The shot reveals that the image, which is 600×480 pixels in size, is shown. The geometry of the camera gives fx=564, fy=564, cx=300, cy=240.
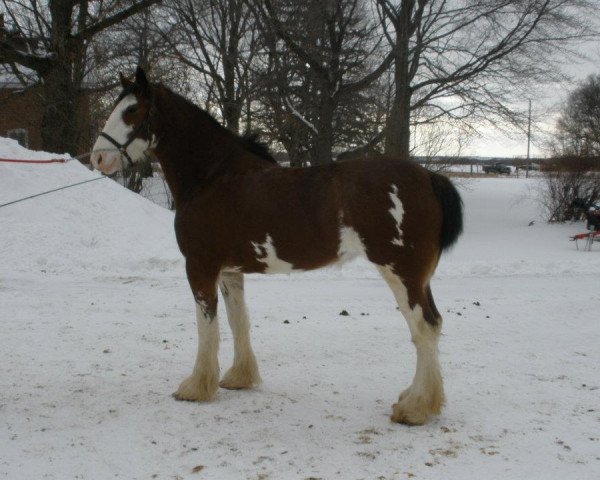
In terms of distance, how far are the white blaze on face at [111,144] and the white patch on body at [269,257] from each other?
1182mm

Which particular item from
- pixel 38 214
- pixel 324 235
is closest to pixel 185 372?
pixel 324 235

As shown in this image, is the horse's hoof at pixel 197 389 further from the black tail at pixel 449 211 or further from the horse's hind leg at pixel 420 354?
the black tail at pixel 449 211

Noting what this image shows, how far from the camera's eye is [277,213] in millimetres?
3885

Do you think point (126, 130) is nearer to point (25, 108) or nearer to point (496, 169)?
point (25, 108)

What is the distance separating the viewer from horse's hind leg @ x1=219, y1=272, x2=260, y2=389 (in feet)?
14.7

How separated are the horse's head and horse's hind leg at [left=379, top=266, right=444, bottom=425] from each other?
2005mm

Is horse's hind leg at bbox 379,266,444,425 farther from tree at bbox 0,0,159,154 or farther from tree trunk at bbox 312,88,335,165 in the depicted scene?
tree at bbox 0,0,159,154

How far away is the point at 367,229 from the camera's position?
12.3 feet

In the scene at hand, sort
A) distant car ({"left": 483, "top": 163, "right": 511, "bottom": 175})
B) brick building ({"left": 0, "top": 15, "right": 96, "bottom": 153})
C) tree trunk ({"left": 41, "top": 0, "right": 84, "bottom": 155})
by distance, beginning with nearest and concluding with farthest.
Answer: tree trunk ({"left": 41, "top": 0, "right": 84, "bottom": 155}) < brick building ({"left": 0, "top": 15, "right": 96, "bottom": 153}) < distant car ({"left": 483, "top": 163, "right": 511, "bottom": 175})

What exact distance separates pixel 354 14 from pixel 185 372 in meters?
16.6

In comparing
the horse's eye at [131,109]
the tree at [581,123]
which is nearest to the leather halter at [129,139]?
the horse's eye at [131,109]

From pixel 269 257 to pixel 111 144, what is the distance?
55.2 inches

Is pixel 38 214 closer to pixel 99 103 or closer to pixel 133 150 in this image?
pixel 133 150

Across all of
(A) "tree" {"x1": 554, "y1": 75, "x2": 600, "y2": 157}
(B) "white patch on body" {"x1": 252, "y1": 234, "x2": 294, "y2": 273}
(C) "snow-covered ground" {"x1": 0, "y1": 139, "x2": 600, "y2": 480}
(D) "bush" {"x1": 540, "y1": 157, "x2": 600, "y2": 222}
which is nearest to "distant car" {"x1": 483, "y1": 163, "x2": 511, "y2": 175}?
(A) "tree" {"x1": 554, "y1": 75, "x2": 600, "y2": 157}
